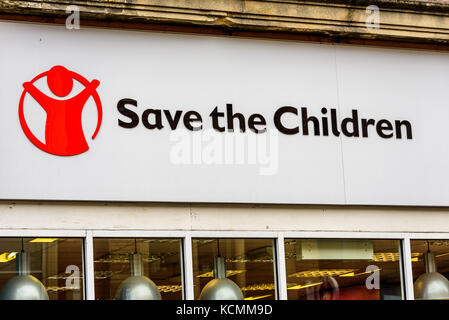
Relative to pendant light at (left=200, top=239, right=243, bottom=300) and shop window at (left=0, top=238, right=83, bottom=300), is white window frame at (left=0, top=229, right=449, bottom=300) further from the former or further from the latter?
pendant light at (left=200, top=239, right=243, bottom=300)

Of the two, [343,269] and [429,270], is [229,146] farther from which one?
[429,270]

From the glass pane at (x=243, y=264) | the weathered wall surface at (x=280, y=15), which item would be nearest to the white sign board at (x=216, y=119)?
the weathered wall surface at (x=280, y=15)

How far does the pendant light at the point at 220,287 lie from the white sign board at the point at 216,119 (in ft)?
2.06

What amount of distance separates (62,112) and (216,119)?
4.77 ft

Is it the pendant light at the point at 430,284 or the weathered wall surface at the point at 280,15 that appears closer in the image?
the weathered wall surface at the point at 280,15

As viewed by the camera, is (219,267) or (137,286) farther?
(219,267)

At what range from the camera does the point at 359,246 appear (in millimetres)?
8844

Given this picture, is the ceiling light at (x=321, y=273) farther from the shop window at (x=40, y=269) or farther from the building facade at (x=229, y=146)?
the shop window at (x=40, y=269)

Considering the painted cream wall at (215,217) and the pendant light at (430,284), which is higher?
the painted cream wall at (215,217)

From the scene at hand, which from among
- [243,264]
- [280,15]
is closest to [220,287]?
[243,264]

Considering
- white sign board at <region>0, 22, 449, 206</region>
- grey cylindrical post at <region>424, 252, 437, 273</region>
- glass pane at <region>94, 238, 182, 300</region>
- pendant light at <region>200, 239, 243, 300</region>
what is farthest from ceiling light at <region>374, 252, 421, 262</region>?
glass pane at <region>94, 238, 182, 300</region>

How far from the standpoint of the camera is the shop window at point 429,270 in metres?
8.97

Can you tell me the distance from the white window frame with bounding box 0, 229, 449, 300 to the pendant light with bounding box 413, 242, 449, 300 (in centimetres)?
11

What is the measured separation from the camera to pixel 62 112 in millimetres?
8062
